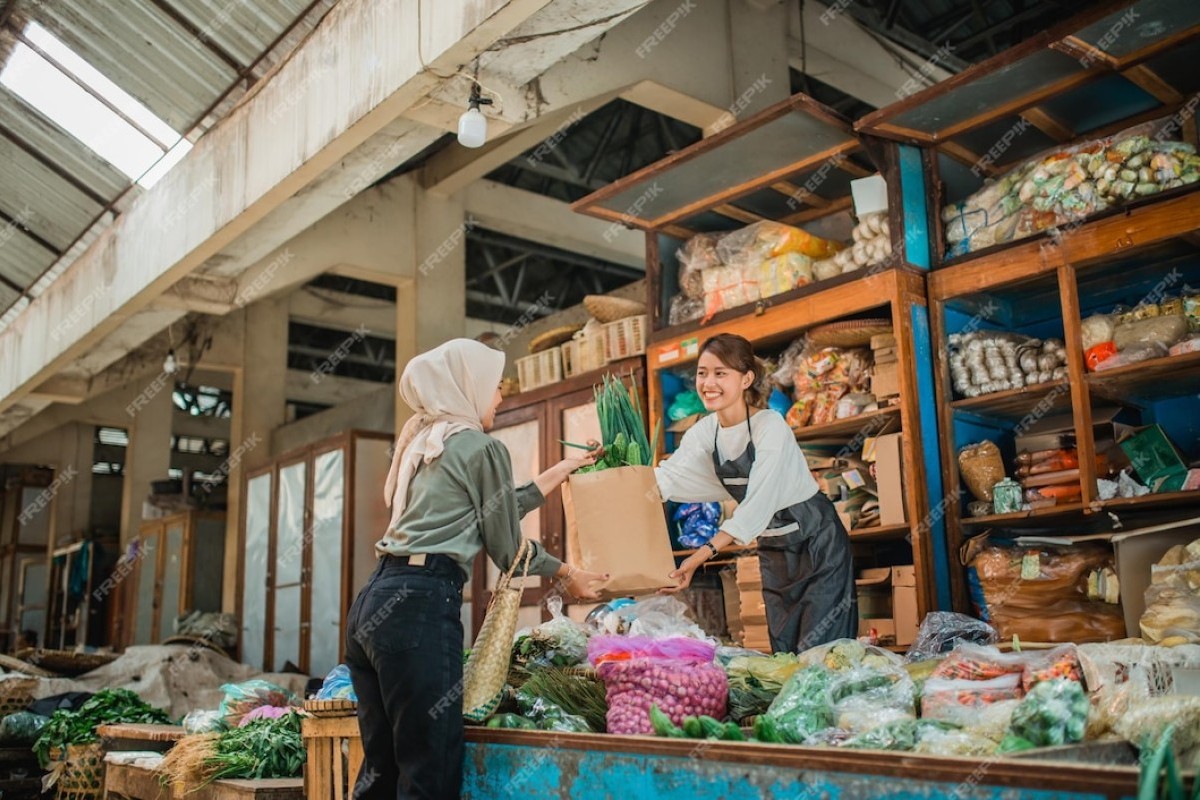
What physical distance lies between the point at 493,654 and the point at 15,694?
526cm

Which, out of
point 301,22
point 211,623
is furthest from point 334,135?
point 211,623

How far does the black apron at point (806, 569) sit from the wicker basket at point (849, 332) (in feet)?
3.66

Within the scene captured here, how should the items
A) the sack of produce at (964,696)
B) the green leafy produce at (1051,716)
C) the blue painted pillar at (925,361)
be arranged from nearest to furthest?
the green leafy produce at (1051,716) → the sack of produce at (964,696) → the blue painted pillar at (925,361)

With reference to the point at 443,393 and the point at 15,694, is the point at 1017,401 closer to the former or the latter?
the point at 443,393

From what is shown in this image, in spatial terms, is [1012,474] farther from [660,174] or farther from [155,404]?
[155,404]

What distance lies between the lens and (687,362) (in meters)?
5.80

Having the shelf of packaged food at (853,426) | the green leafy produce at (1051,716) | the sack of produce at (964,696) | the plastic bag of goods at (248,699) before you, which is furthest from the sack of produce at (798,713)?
the plastic bag of goods at (248,699)

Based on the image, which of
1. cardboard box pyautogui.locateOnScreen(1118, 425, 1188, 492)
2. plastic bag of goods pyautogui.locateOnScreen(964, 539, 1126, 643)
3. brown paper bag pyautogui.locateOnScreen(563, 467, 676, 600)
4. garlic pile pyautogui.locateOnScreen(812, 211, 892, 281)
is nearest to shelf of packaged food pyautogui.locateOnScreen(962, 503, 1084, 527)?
plastic bag of goods pyautogui.locateOnScreen(964, 539, 1126, 643)

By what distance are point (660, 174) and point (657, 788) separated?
3.77 metres

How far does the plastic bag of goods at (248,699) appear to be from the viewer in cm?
483

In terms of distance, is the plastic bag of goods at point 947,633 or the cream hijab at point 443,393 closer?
the cream hijab at point 443,393

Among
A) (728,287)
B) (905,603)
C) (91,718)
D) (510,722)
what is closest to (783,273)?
(728,287)

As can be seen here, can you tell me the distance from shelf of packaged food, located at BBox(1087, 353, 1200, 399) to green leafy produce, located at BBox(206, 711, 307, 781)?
3417 mm

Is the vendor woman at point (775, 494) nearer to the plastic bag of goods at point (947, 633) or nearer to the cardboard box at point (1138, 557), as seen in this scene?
the plastic bag of goods at point (947, 633)
